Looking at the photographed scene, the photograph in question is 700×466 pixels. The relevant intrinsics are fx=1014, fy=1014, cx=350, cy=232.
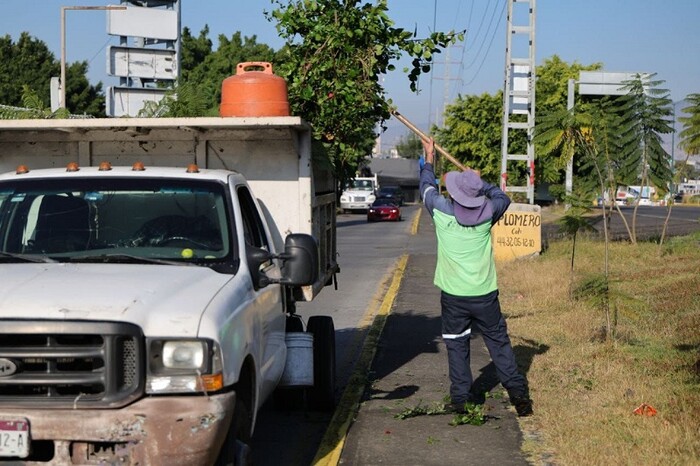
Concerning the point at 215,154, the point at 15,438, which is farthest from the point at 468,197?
the point at 15,438

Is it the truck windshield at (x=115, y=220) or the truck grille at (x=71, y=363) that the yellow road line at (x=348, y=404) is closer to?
the truck windshield at (x=115, y=220)

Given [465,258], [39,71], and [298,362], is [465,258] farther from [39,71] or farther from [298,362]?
[39,71]

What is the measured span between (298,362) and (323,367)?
0.80 metres

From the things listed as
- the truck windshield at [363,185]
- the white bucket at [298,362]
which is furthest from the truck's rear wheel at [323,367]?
the truck windshield at [363,185]

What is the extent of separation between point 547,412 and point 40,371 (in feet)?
14.2

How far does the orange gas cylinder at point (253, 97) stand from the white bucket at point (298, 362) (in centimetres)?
176

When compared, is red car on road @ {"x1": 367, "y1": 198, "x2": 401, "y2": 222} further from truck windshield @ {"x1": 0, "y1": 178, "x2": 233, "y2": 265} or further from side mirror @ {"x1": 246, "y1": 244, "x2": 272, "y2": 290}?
side mirror @ {"x1": 246, "y1": 244, "x2": 272, "y2": 290}

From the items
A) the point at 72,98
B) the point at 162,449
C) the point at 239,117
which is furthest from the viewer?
the point at 72,98

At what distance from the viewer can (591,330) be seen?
38.3 feet

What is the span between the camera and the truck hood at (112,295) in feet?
15.5

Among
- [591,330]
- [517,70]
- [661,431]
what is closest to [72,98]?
[517,70]

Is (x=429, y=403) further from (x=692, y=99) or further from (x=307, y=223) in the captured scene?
(x=692, y=99)

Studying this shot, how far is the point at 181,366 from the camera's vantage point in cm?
482

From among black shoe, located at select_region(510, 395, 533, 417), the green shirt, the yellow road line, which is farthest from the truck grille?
black shoe, located at select_region(510, 395, 533, 417)
